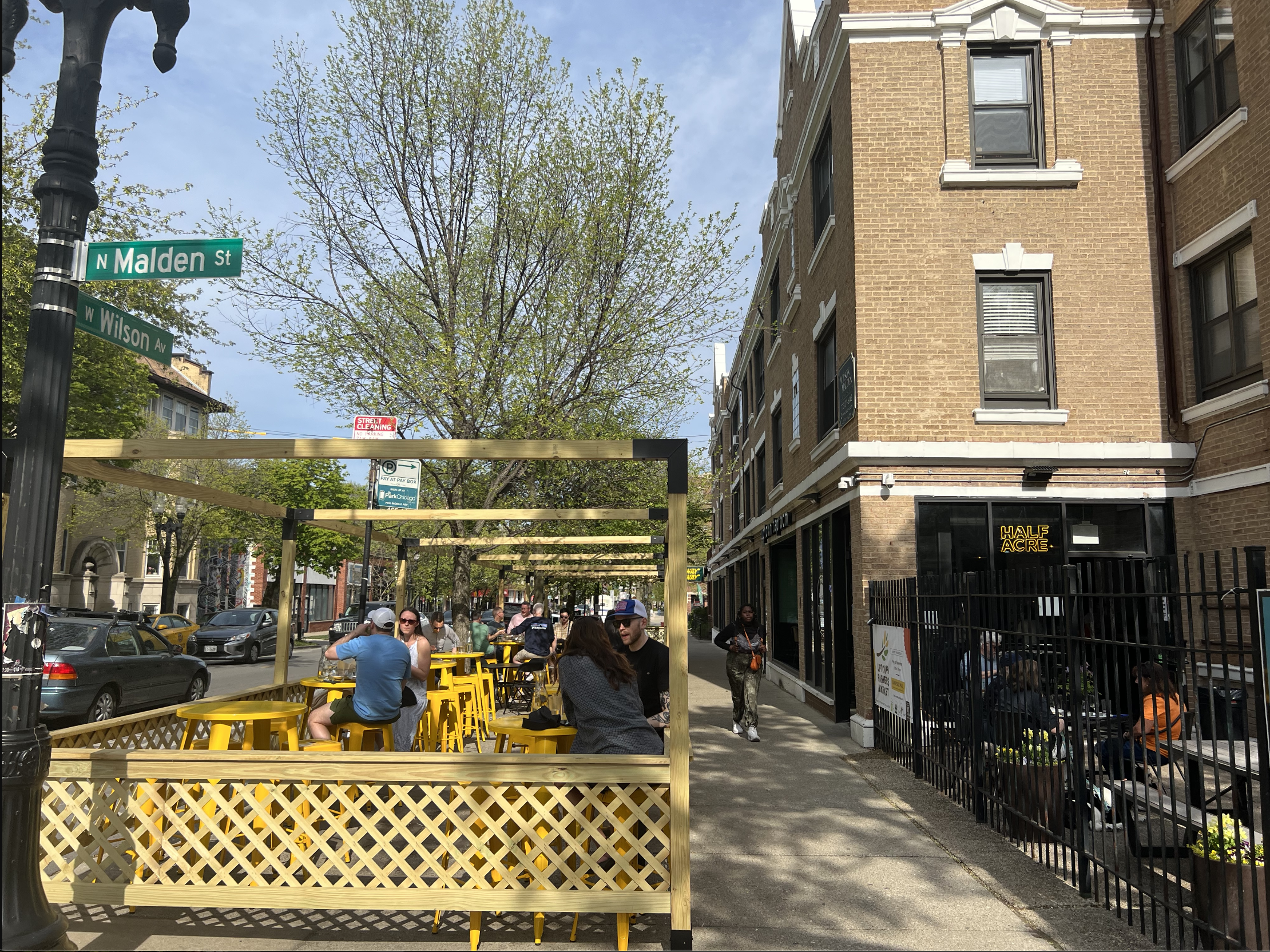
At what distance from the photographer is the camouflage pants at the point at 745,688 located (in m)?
11.5

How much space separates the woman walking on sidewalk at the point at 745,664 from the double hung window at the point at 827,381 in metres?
3.59

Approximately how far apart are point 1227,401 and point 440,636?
1081 cm

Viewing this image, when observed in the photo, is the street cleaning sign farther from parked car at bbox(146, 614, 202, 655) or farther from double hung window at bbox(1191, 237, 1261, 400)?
parked car at bbox(146, 614, 202, 655)

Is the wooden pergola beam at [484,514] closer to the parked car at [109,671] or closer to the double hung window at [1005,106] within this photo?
the parked car at [109,671]

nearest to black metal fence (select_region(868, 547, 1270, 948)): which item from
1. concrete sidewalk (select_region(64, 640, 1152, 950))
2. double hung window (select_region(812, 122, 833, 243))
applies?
concrete sidewalk (select_region(64, 640, 1152, 950))

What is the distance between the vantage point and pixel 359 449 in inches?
201

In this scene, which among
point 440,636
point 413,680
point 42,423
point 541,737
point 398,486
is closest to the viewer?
point 42,423

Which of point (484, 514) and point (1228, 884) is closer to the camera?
point (1228, 884)

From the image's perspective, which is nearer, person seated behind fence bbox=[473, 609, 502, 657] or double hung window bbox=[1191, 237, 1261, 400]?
double hung window bbox=[1191, 237, 1261, 400]

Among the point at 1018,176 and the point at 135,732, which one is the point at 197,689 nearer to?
the point at 135,732

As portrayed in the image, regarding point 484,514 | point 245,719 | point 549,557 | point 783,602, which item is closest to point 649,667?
point 484,514

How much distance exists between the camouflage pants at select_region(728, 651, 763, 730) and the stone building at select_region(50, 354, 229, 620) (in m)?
31.3

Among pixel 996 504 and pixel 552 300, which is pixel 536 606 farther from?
pixel 996 504

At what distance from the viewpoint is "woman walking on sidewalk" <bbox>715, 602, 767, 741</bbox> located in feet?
37.7
